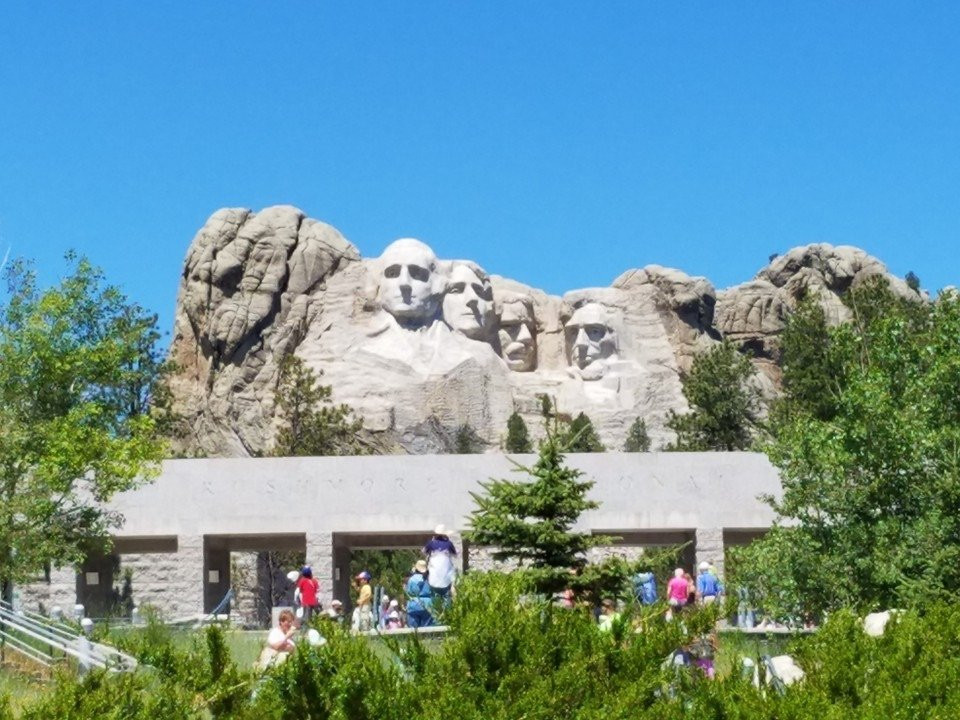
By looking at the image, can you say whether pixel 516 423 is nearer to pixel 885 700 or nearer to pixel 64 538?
pixel 64 538

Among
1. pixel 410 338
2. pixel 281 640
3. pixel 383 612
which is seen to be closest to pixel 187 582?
pixel 383 612

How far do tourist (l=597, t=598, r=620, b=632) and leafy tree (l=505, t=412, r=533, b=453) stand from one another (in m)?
26.7

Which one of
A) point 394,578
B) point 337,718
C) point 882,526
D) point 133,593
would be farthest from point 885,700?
point 394,578

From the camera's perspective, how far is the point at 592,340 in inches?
1836

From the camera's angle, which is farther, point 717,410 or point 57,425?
point 717,410

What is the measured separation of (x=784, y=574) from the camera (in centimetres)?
1798

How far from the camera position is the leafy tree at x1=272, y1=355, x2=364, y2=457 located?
40094 millimetres

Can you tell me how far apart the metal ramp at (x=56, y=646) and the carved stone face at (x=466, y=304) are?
94.8ft

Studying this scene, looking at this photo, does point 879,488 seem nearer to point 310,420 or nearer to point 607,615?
point 607,615

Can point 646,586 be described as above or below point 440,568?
below

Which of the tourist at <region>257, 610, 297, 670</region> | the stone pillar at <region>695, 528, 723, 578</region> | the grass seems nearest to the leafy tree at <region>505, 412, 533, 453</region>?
the stone pillar at <region>695, 528, 723, 578</region>

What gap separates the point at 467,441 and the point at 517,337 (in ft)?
19.7

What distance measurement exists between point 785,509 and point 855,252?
37.1m

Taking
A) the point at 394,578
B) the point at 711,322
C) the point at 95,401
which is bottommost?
the point at 394,578
